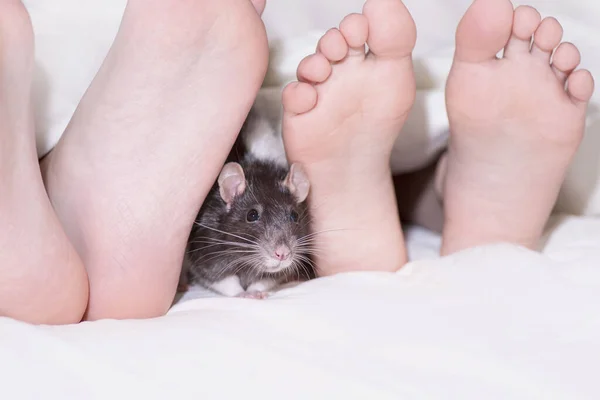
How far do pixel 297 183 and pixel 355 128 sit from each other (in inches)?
5.8

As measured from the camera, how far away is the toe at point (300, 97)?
4.26 ft

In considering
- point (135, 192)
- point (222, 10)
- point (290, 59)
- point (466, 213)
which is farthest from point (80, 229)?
point (466, 213)

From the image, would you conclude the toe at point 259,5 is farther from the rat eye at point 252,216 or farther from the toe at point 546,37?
the toe at point 546,37

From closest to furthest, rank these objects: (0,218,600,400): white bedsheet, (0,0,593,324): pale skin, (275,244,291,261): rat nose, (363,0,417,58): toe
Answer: (0,218,600,400): white bedsheet
(0,0,593,324): pale skin
(363,0,417,58): toe
(275,244,291,261): rat nose

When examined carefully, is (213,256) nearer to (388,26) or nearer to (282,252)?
(282,252)

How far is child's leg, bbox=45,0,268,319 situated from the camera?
1161 millimetres

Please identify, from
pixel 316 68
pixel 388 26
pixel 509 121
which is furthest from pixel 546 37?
pixel 316 68

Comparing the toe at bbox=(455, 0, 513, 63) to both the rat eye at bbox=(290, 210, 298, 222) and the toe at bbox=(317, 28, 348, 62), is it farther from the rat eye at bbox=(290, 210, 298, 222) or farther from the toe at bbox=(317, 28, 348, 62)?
the rat eye at bbox=(290, 210, 298, 222)

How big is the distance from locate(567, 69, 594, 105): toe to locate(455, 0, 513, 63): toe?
134 millimetres

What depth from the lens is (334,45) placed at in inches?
50.4

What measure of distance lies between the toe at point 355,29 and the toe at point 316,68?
0.05 metres

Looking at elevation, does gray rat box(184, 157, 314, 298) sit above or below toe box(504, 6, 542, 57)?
below

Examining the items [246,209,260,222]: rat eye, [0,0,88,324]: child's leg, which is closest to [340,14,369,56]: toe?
[246,209,260,222]: rat eye

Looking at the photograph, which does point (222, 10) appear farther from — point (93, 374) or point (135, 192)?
point (93, 374)
